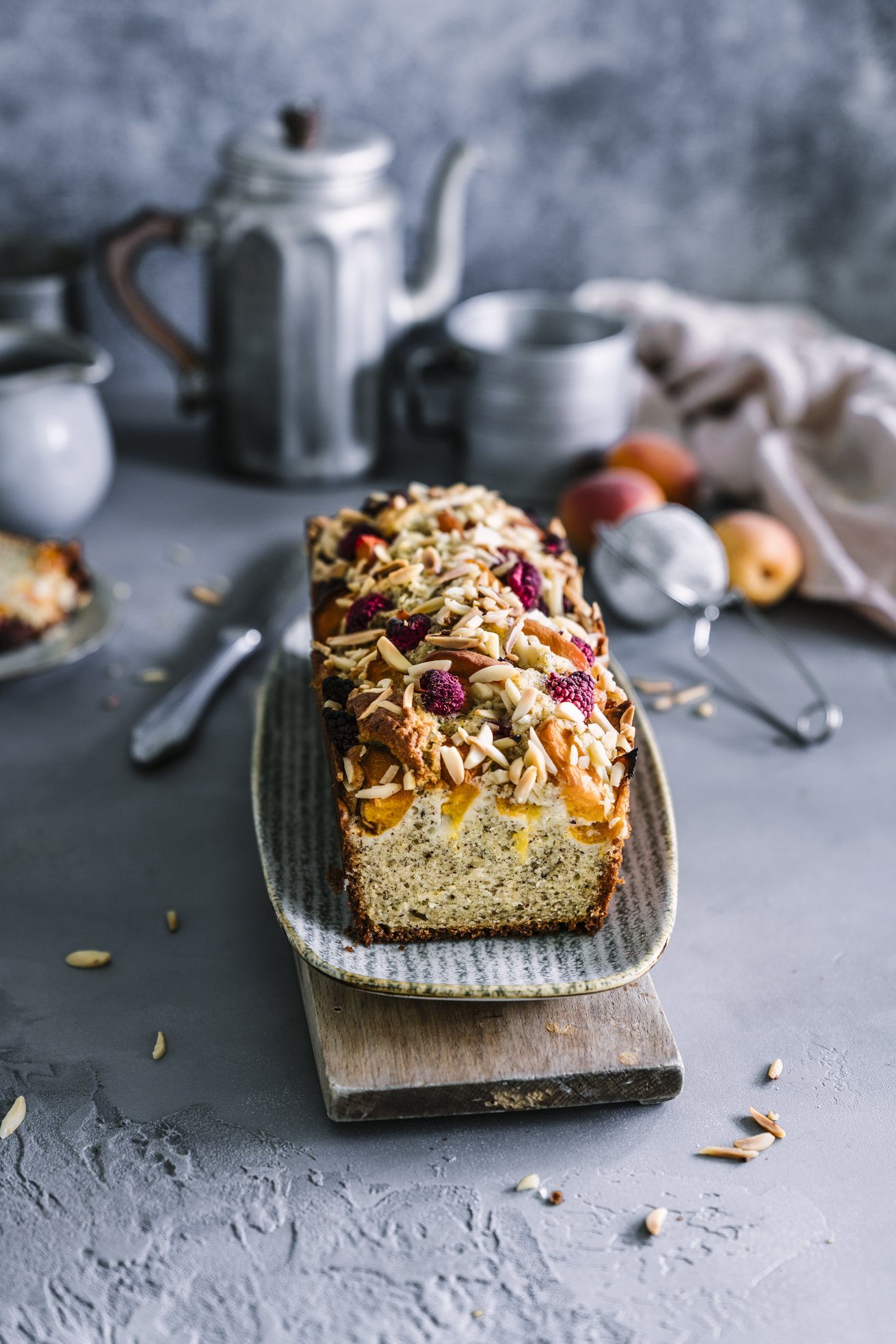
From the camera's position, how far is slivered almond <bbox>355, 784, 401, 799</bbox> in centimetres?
112

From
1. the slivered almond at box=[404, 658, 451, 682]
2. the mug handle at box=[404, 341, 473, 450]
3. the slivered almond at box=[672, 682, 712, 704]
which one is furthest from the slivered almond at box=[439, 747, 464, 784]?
the mug handle at box=[404, 341, 473, 450]

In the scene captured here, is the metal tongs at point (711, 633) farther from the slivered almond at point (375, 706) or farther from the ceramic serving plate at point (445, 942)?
the slivered almond at point (375, 706)

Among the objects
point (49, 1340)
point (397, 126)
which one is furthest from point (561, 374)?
point (49, 1340)

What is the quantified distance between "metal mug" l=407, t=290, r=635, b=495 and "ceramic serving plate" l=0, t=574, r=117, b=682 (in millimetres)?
683

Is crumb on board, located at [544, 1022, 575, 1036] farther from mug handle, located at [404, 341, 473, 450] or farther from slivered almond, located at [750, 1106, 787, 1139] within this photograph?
mug handle, located at [404, 341, 473, 450]

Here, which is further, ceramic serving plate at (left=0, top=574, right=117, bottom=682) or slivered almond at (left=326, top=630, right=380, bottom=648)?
ceramic serving plate at (left=0, top=574, right=117, bottom=682)

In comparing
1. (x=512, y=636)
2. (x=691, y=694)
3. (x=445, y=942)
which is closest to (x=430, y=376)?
(x=691, y=694)

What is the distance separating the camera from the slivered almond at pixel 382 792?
1.12 m

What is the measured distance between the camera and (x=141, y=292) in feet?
6.71

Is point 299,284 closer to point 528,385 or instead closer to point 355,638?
point 528,385

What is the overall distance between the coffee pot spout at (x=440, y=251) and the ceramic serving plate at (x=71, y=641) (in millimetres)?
746

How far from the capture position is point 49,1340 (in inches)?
36.3

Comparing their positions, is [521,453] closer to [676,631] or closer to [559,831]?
[676,631]

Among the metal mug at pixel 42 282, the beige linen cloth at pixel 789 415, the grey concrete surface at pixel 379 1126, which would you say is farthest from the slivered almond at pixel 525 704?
the metal mug at pixel 42 282
